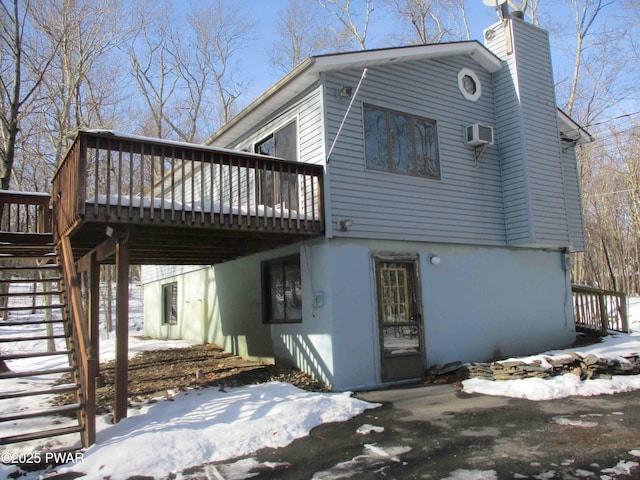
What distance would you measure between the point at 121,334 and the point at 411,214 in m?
5.08

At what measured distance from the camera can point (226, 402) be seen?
6.47m

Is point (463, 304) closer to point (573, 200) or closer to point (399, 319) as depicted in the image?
point (399, 319)

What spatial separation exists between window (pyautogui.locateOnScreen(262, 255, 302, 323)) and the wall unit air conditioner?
408cm

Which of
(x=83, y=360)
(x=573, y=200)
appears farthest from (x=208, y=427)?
(x=573, y=200)

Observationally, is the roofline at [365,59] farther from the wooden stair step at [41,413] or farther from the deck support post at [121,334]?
the wooden stair step at [41,413]

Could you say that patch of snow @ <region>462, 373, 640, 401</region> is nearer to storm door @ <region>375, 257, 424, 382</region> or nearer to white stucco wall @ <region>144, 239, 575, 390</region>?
storm door @ <region>375, 257, 424, 382</region>

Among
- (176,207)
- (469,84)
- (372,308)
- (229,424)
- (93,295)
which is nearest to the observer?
(229,424)

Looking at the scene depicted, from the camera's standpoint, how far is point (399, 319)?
833 cm

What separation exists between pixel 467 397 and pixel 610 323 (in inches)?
330

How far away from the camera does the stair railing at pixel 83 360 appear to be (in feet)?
16.8

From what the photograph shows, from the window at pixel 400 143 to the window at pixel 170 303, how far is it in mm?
8648

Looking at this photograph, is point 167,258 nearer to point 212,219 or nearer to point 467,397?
point 212,219

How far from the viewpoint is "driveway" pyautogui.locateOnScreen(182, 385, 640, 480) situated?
424 centimetres

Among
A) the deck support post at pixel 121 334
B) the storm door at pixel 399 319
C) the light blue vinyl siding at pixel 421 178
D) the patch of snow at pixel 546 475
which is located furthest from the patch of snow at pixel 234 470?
the light blue vinyl siding at pixel 421 178
